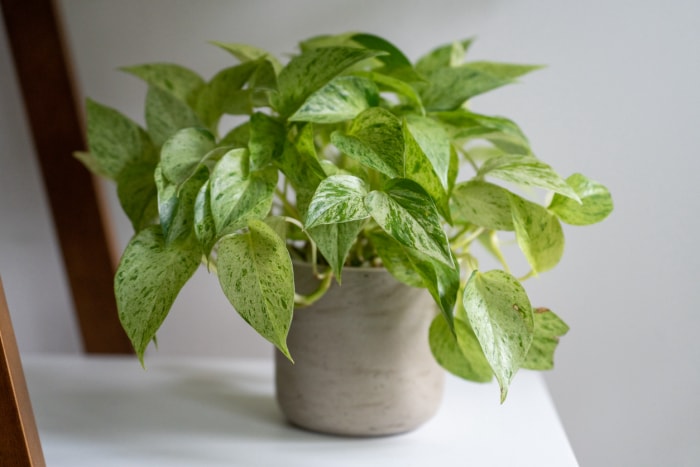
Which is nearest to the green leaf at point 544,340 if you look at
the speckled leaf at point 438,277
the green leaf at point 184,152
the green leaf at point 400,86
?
the speckled leaf at point 438,277

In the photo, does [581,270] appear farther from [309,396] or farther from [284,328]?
[284,328]

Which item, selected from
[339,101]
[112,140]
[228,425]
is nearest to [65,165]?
[112,140]

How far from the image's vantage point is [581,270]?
96 cm

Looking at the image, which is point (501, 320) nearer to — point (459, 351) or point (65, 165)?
point (459, 351)

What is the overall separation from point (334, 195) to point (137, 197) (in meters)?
0.24

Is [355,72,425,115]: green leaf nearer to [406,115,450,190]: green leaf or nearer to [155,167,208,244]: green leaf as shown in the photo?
[406,115,450,190]: green leaf

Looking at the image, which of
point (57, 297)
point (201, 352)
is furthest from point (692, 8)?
point (57, 297)

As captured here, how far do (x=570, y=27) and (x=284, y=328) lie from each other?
0.60 meters

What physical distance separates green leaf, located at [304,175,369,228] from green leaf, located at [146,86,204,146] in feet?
0.75

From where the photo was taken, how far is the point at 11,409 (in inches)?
21.7

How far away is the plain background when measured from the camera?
2.96 ft

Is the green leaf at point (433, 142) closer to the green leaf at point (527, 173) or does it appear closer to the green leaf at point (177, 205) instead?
the green leaf at point (527, 173)

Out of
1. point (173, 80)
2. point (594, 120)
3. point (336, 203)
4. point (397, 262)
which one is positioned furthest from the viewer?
point (594, 120)

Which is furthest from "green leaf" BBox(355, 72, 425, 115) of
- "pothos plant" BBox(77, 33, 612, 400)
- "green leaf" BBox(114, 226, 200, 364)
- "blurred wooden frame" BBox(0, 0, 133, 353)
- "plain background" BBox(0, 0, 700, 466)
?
"blurred wooden frame" BBox(0, 0, 133, 353)
